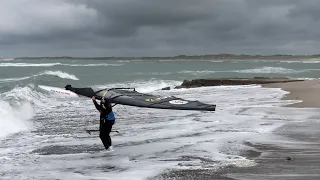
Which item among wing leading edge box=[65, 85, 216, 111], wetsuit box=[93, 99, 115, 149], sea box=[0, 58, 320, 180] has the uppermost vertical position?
wing leading edge box=[65, 85, 216, 111]

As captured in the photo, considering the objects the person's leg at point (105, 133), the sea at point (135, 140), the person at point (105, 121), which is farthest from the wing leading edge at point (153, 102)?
the sea at point (135, 140)

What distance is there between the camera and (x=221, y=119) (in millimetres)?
13406

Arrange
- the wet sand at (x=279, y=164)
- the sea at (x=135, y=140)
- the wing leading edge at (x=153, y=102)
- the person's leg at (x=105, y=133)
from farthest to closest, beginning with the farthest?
the person's leg at (x=105, y=133) < the wing leading edge at (x=153, y=102) < the sea at (x=135, y=140) < the wet sand at (x=279, y=164)

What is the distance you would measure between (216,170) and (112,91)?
4367 mm

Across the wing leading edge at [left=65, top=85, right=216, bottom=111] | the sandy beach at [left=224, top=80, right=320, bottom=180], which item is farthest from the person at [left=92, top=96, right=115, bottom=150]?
the sandy beach at [left=224, top=80, right=320, bottom=180]

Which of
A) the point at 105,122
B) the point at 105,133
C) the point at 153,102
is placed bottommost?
the point at 105,133

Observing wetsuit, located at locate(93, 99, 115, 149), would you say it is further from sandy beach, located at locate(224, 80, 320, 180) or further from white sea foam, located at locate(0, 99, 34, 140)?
white sea foam, located at locate(0, 99, 34, 140)

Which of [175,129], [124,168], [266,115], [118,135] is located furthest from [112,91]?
[266,115]

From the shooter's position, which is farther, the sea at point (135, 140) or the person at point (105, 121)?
the person at point (105, 121)

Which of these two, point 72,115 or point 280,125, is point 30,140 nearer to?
point 72,115

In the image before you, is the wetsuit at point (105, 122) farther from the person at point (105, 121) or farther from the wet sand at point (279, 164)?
the wet sand at point (279, 164)

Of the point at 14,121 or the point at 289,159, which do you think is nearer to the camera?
the point at 289,159

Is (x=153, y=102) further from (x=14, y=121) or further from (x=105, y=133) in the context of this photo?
(x=14, y=121)

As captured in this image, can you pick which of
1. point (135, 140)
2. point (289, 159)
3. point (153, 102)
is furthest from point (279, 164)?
point (135, 140)
